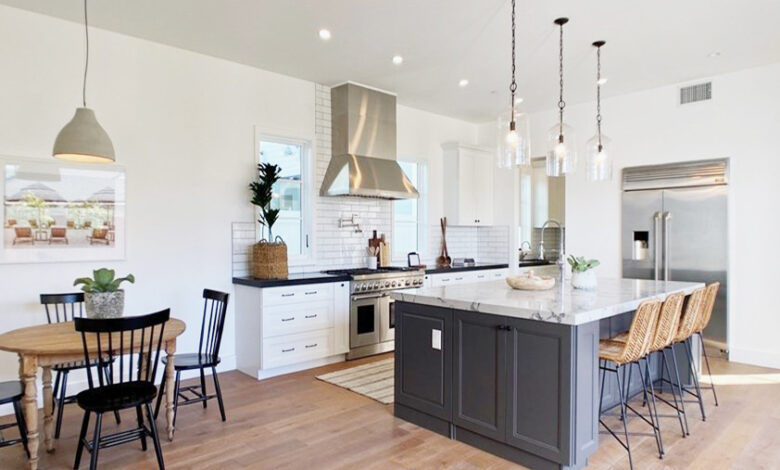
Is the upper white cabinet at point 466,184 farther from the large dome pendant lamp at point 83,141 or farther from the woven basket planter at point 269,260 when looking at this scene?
the large dome pendant lamp at point 83,141

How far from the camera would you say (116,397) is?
8.86 feet

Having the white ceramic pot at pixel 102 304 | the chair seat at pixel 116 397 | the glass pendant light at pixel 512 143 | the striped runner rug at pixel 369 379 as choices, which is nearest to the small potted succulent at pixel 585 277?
the glass pendant light at pixel 512 143

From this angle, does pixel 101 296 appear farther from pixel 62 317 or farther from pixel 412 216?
pixel 412 216

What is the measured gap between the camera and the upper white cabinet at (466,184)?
6.91 meters

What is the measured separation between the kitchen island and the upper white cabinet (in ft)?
10.9

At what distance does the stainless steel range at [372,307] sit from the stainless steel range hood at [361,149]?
93 centimetres

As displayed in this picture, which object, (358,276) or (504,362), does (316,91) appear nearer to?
(358,276)

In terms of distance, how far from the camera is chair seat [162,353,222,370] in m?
3.43

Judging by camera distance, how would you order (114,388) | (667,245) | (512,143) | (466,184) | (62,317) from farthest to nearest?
(466,184), (667,245), (62,317), (512,143), (114,388)

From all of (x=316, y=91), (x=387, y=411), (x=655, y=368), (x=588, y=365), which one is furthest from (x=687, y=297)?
(x=316, y=91)

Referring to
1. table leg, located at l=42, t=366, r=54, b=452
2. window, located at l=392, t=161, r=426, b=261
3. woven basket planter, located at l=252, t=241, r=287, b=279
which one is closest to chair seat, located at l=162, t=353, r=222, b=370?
table leg, located at l=42, t=366, r=54, b=452

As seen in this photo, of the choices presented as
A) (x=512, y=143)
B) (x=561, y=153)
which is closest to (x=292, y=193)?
(x=512, y=143)

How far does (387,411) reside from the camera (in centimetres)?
377

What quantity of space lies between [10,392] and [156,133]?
2442mm
